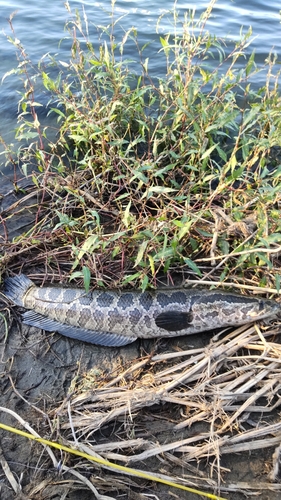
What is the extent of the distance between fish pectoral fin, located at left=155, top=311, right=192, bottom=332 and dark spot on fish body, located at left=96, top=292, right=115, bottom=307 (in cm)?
48

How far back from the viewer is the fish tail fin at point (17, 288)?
4.08 m

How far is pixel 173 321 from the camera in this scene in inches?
152

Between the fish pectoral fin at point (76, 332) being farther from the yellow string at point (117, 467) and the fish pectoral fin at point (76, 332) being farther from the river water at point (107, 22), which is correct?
the river water at point (107, 22)

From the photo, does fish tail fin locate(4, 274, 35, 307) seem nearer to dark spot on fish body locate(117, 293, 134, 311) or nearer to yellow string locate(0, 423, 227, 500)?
dark spot on fish body locate(117, 293, 134, 311)

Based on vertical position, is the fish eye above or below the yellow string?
above

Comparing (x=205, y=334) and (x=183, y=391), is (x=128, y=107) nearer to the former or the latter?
(x=205, y=334)

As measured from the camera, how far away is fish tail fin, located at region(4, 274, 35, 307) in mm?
4078

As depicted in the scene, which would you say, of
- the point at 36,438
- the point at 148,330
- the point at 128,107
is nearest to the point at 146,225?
the point at 148,330

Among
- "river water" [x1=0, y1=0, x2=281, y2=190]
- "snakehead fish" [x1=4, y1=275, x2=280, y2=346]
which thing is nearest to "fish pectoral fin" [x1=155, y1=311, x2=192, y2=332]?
"snakehead fish" [x1=4, y1=275, x2=280, y2=346]

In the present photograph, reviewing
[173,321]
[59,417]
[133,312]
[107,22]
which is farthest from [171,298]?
[107,22]

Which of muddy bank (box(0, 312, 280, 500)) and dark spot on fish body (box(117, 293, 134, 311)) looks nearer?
muddy bank (box(0, 312, 280, 500))

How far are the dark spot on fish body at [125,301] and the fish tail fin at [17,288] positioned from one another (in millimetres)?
924


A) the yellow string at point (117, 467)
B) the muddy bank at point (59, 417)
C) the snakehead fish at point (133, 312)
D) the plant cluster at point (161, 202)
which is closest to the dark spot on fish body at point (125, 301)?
the snakehead fish at point (133, 312)

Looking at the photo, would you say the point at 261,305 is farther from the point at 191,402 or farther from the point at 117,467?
the point at 117,467
